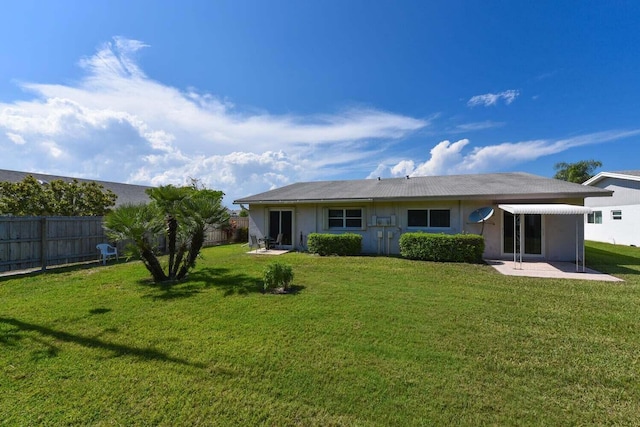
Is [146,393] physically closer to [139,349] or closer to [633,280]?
[139,349]

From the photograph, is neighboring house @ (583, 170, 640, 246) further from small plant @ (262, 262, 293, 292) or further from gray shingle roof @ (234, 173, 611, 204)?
small plant @ (262, 262, 293, 292)

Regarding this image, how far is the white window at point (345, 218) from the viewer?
1430 cm

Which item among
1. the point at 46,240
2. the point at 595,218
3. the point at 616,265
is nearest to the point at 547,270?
the point at 616,265

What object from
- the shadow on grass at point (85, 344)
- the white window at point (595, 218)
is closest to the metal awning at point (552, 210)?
the shadow on grass at point (85, 344)

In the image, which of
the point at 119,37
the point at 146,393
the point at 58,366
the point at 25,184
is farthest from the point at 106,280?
the point at 25,184

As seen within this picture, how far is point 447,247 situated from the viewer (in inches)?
430

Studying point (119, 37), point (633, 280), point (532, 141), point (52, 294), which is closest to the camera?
point (52, 294)

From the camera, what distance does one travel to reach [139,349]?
396 centimetres

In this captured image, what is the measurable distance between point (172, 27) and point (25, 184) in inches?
407

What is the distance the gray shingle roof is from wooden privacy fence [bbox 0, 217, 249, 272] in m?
6.57

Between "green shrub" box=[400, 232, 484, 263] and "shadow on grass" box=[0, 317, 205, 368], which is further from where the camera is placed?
"green shrub" box=[400, 232, 484, 263]

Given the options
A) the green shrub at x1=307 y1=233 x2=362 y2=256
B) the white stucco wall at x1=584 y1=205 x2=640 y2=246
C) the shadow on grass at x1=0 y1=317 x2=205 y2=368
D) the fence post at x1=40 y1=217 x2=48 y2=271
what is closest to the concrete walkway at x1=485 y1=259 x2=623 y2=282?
the green shrub at x1=307 y1=233 x2=362 y2=256

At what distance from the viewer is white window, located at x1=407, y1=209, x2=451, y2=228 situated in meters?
12.8

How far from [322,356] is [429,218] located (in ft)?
35.4
